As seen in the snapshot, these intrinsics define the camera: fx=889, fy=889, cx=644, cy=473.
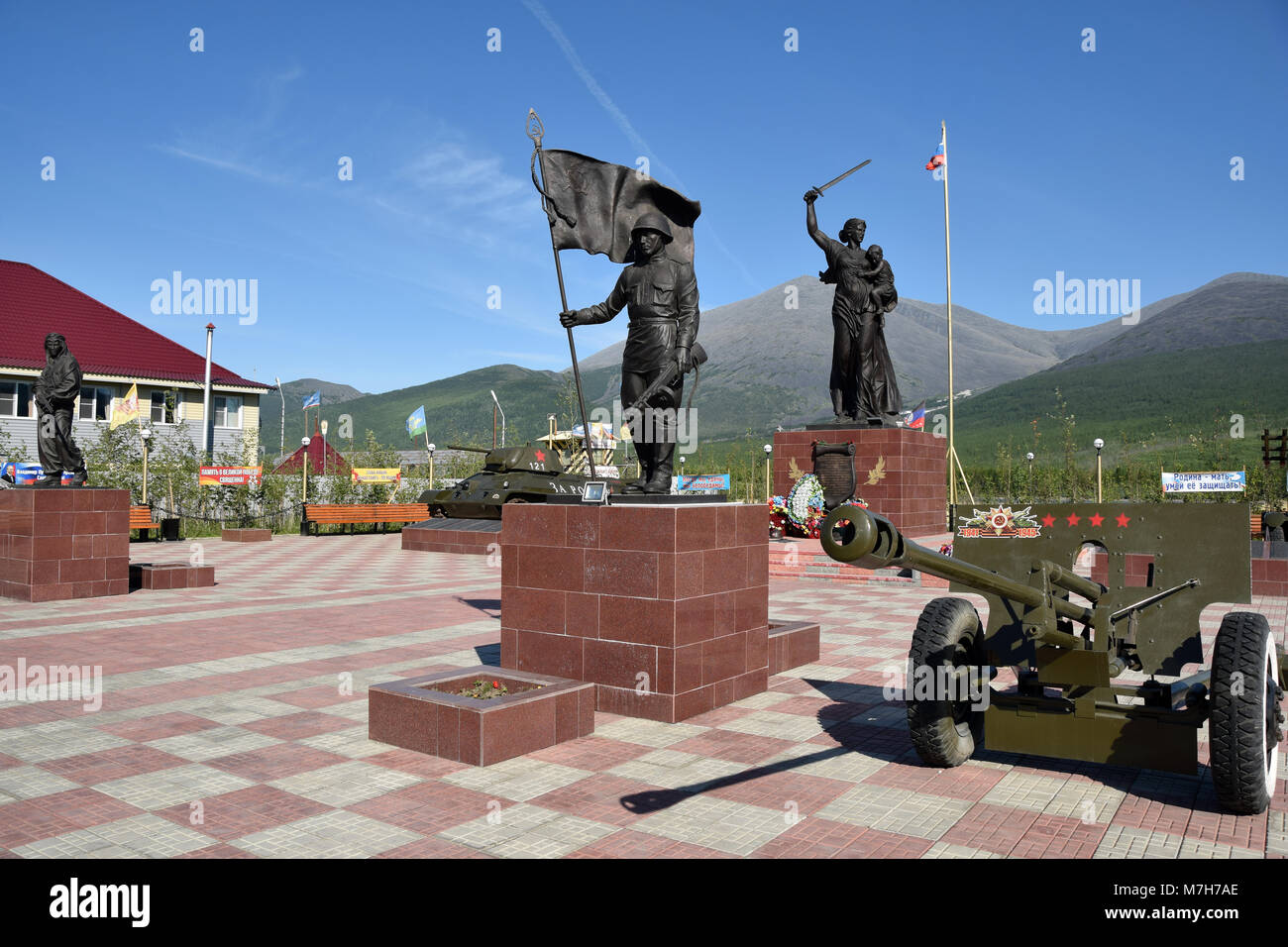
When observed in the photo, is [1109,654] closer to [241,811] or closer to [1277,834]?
[1277,834]

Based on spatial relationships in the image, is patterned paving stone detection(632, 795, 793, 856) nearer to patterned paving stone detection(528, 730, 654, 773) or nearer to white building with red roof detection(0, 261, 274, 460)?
patterned paving stone detection(528, 730, 654, 773)

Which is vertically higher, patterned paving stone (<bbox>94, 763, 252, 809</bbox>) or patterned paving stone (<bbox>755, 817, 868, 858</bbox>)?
patterned paving stone (<bbox>94, 763, 252, 809</bbox>)

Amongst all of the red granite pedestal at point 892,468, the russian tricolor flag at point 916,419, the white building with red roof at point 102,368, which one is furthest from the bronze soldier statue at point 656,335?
the white building with red roof at point 102,368

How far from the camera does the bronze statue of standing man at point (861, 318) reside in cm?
1734

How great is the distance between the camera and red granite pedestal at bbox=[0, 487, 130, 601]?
A: 11.4 m

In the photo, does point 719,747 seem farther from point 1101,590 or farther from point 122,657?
point 122,657

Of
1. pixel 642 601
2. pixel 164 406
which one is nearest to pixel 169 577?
pixel 642 601

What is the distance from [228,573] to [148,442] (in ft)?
35.0

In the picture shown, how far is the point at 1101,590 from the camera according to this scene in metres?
4.92

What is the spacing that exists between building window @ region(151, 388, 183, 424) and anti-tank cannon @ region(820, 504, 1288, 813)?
34.0 metres

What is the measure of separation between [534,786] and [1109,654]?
3.08m

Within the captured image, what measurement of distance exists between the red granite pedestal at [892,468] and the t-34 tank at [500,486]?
5.57 m

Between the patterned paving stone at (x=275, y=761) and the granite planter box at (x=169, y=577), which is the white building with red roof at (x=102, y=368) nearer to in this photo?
the granite planter box at (x=169, y=577)

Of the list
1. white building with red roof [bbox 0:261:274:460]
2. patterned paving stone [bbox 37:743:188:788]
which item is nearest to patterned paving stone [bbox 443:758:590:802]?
patterned paving stone [bbox 37:743:188:788]
